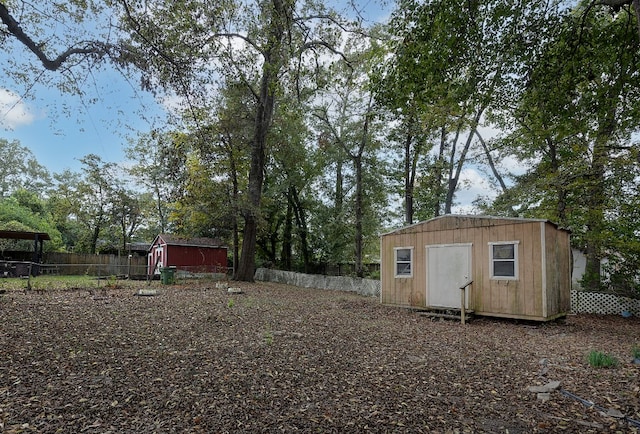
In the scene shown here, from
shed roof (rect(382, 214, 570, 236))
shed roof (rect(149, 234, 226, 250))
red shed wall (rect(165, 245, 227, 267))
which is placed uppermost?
shed roof (rect(382, 214, 570, 236))

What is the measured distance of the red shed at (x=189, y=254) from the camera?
73.4 ft

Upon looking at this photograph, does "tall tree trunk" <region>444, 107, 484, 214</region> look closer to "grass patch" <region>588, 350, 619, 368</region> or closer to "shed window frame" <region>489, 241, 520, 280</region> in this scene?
"shed window frame" <region>489, 241, 520, 280</region>

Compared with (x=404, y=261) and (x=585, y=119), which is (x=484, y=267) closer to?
(x=404, y=261)

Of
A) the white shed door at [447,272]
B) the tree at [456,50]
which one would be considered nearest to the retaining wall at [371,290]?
the white shed door at [447,272]

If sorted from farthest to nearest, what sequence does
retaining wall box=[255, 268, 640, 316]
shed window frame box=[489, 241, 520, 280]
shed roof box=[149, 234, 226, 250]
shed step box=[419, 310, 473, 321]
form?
1. shed roof box=[149, 234, 226, 250]
2. retaining wall box=[255, 268, 640, 316]
3. shed step box=[419, 310, 473, 321]
4. shed window frame box=[489, 241, 520, 280]

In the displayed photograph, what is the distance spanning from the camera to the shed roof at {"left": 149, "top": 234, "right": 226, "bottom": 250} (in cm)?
2253

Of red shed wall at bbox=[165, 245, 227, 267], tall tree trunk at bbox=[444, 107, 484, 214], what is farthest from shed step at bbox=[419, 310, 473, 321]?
red shed wall at bbox=[165, 245, 227, 267]

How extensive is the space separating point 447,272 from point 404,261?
1412 millimetres

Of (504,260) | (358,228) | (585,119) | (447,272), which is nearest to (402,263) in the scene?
(447,272)

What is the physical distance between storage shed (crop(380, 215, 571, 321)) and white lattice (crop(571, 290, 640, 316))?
2663mm

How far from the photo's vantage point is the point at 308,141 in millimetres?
22844

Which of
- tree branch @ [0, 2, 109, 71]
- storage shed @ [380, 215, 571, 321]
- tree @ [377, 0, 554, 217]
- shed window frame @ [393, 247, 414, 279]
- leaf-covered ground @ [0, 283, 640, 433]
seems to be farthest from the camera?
shed window frame @ [393, 247, 414, 279]

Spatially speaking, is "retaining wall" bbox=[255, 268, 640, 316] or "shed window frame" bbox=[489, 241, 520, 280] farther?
"retaining wall" bbox=[255, 268, 640, 316]

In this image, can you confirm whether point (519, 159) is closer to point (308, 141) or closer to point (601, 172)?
point (601, 172)
